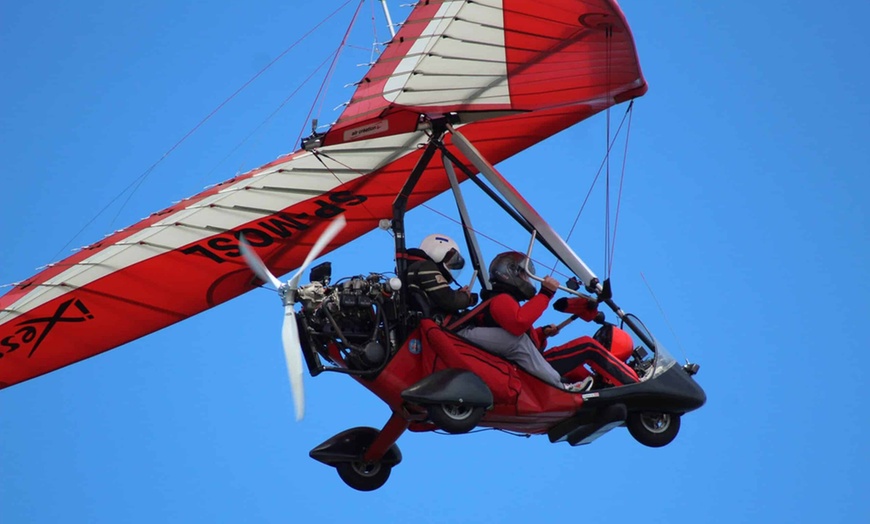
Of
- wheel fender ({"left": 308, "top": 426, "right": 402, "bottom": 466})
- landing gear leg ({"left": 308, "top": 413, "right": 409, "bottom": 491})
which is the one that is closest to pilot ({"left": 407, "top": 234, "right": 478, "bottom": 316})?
landing gear leg ({"left": 308, "top": 413, "right": 409, "bottom": 491})

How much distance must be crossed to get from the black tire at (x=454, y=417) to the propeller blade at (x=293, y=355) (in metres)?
1.39

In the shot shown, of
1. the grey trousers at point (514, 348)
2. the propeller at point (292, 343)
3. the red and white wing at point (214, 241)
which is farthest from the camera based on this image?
the red and white wing at point (214, 241)

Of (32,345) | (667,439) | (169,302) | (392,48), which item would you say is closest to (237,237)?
(169,302)

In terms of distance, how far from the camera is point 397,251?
68.7 ft

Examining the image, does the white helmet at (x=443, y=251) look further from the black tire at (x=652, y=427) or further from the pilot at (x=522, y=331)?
the black tire at (x=652, y=427)

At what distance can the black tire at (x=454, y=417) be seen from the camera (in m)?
20.6

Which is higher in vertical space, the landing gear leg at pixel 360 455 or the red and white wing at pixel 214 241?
the red and white wing at pixel 214 241

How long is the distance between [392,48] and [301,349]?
318cm

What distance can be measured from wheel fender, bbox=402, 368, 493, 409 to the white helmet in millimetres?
1111

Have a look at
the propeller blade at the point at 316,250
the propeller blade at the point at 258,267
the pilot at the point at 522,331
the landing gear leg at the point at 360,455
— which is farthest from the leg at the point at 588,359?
the propeller blade at the point at 258,267

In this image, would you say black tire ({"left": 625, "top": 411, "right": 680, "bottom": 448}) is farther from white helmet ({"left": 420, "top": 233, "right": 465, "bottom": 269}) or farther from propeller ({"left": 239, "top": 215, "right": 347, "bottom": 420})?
propeller ({"left": 239, "top": 215, "right": 347, "bottom": 420})

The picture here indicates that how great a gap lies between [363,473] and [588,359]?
2.88m

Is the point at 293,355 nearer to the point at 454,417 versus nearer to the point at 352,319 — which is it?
the point at 352,319

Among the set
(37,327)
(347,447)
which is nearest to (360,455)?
(347,447)
